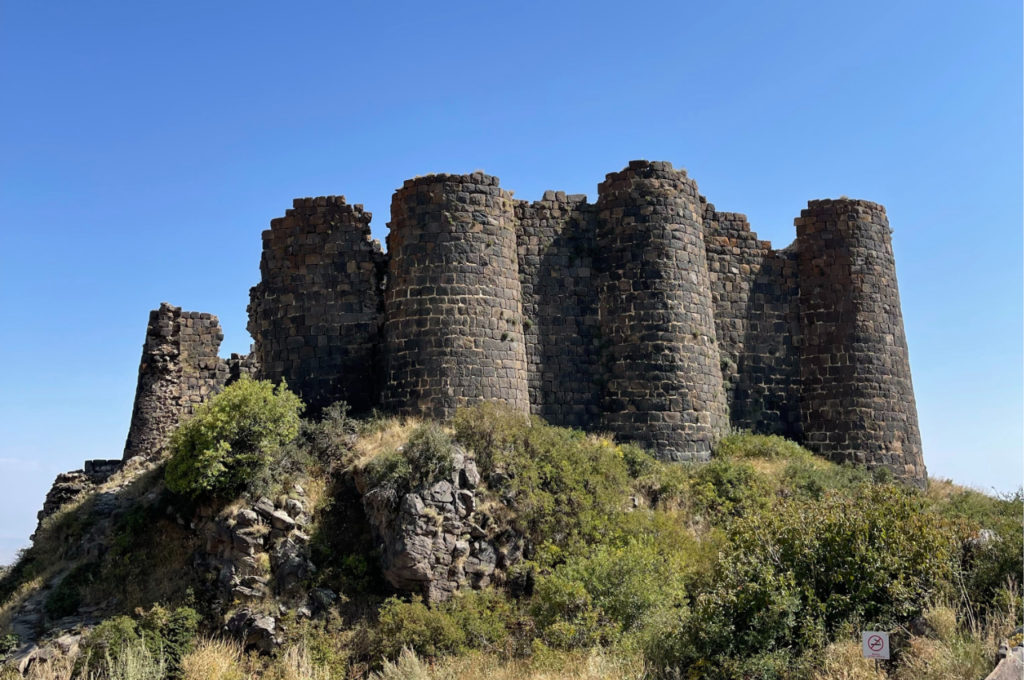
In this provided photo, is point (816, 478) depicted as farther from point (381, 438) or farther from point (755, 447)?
point (381, 438)

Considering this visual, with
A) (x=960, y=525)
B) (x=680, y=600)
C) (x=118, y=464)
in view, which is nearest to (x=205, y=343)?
(x=118, y=464)

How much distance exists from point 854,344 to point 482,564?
11808mm

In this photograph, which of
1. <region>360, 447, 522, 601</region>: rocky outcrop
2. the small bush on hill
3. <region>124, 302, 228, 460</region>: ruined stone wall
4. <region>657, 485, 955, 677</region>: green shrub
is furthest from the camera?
<region>124, 302, 228, 460</region>: ruined stone wall

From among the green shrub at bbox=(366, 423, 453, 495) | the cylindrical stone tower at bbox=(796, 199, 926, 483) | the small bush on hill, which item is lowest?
the small bush on hill

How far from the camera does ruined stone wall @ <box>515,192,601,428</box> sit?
76.5ft

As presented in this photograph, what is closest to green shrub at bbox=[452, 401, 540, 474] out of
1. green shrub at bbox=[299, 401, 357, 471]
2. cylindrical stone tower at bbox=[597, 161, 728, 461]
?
green shrub at bbox=[299, 401, 357, 471]

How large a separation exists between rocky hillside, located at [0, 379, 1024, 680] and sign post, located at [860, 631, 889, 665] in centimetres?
23

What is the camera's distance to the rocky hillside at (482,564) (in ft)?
46.8

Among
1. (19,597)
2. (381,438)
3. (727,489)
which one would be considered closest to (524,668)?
(381,438)

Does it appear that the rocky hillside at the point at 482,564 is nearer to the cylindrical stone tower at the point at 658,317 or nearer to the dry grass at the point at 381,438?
the dry grass at the point at 381,438

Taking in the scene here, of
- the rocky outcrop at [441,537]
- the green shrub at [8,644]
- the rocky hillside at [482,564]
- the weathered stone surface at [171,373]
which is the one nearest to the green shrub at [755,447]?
the rocky hillside at [482,564]

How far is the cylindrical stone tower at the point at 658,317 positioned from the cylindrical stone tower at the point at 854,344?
2809 mm

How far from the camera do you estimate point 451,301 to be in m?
21.8

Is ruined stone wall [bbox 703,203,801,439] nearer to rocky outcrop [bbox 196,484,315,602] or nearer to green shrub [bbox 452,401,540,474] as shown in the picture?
green shrub [bbox 452,401,540,474]
